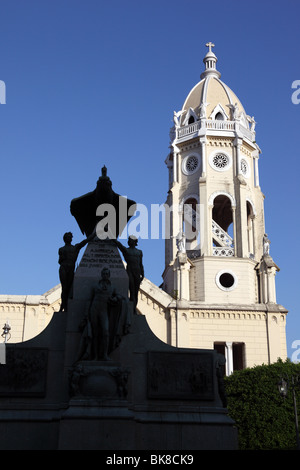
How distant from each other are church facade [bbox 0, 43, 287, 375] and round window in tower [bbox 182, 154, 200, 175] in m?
0.05

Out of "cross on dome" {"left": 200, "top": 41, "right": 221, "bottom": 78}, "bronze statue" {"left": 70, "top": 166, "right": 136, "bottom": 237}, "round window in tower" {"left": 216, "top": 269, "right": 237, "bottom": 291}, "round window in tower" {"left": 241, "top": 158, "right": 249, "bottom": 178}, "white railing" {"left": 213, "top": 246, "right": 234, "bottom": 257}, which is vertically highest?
"cross on dome" {"left": 200, "top": 41, "right": 221, "bottom": 78}

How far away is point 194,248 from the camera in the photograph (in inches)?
2073

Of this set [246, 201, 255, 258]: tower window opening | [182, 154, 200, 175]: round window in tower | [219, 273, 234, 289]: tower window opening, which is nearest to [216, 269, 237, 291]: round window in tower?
[219, 273, 234, 289]: tower window opening

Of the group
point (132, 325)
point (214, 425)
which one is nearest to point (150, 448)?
point (214, 425)

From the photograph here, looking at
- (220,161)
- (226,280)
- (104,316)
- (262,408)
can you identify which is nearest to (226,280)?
(226,280)

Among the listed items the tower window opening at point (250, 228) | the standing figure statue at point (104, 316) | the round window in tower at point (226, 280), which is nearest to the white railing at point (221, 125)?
the tower window opening at point (250, 228)

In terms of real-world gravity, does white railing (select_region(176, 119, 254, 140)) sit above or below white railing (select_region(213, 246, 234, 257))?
above

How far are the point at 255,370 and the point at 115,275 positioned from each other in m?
26.3

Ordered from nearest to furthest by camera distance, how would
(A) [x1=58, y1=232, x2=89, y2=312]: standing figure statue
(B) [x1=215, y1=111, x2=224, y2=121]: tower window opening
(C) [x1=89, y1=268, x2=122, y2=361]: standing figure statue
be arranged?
(C) [x1=89, y1=268, x2=122, y2=361]: standing figure statue, (A) [x1=58, y1=232, x2=89, y2=312]: standing figure statue, (B) [x1=215, y1=111, x2=224, y2=121]: tower window opening

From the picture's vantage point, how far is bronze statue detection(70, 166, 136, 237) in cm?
1752

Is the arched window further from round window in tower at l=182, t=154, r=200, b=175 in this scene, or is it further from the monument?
the monument

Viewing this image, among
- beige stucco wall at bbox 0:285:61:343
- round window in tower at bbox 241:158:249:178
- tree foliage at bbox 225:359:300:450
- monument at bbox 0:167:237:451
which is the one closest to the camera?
monument at bbox 0:167:237:451

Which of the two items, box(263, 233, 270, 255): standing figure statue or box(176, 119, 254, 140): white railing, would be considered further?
box(176, 119, 254, 140): white railing
